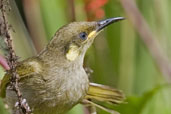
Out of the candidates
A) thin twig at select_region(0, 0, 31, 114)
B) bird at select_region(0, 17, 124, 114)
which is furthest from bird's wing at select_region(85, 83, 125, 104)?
thin twig at select_region(0, 0, 31, 114)

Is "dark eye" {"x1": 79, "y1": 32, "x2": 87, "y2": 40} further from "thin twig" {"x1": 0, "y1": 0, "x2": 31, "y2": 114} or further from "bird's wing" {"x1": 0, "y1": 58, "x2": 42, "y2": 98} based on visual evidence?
"thin twig" {"x1": 0, "y1": 0, "x2": 31, "y2": 114}

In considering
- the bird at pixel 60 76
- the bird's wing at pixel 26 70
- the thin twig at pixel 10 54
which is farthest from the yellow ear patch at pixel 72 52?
the thin twig at pixel 10 54

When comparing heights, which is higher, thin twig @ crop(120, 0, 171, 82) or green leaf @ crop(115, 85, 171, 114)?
thin twig @ crop(120, 0, 171, 82)

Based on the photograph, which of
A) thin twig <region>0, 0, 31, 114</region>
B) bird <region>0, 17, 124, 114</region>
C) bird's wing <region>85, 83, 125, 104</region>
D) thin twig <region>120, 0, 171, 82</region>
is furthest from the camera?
thin twig <region>120, 0, 171, 82</region>

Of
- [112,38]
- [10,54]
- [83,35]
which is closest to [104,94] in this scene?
[83,35]

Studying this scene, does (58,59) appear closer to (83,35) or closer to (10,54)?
(83,35)

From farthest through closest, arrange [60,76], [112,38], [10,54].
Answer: [112,38], [60,76], [10,54]

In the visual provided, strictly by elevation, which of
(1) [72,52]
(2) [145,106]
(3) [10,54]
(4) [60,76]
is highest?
(3) [10,54]

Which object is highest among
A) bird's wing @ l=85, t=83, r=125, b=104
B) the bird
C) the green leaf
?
the bird
